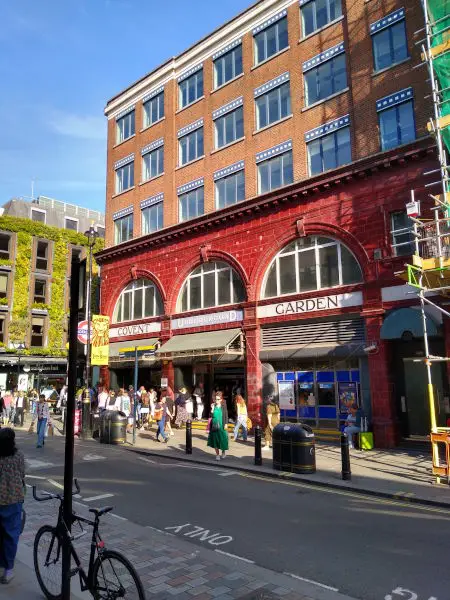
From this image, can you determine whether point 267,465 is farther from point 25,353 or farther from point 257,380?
point 25,353

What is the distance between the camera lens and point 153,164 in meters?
28.5

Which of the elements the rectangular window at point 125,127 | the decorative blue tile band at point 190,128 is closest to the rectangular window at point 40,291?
the rectangular window at point 125,127

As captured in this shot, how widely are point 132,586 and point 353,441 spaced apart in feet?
44.9

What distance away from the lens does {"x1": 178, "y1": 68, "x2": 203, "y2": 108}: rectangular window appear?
2633 centimetres

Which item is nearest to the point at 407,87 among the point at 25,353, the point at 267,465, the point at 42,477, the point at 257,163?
the point at 257,163

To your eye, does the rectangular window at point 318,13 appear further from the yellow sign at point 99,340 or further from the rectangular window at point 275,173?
the yellow sign at point 99,340

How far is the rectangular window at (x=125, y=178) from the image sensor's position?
98.4 feet

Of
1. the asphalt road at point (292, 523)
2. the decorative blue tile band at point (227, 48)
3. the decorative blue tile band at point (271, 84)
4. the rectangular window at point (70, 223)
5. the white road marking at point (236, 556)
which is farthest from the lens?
the rectangular window at point (70, 223)

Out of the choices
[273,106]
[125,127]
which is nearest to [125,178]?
[125,127]

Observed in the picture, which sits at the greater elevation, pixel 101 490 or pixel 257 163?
pixel 257 163

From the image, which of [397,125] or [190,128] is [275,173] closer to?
[397,125]

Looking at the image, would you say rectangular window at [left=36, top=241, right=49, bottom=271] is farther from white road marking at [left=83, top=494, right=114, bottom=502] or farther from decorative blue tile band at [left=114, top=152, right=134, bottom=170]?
white road marking at [left=83, top=494, right=114, bottom=502]

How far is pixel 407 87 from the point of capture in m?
17.5

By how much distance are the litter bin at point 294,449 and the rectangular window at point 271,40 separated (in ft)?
59.0
